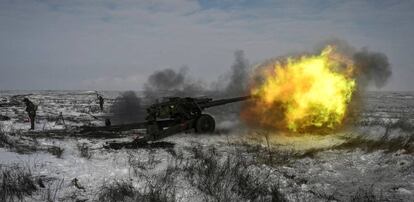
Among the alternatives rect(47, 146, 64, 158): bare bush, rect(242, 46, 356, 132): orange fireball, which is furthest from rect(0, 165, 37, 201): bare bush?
rect(242, 46, 356, 132): orange fireball

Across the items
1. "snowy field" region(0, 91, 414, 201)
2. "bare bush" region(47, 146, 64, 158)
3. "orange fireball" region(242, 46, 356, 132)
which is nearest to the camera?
"snowy field" region(0, 91, 414, 201)

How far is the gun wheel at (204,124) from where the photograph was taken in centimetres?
2109

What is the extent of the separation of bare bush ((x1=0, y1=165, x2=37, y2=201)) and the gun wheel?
11.6m

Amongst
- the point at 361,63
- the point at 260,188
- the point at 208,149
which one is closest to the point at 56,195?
the point at 260,188

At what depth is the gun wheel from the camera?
21.1m

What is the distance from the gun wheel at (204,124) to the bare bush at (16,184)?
38.1 ft

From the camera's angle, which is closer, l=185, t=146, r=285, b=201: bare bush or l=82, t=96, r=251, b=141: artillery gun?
l=185, t=146, r=285, b=201: bare bush

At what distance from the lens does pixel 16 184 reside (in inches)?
359

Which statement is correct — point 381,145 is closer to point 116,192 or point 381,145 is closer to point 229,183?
point 229,183

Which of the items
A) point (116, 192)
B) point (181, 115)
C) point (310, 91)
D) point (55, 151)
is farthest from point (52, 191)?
point (310, 91)

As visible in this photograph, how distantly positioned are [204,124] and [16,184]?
1275cm

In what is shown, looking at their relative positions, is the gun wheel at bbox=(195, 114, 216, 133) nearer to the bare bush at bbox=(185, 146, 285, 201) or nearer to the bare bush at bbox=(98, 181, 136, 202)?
the bare bush at bbox=(185, 146, 285, 201)

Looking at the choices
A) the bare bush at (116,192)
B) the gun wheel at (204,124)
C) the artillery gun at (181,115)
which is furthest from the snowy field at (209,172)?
the artillery gun at (181,115)

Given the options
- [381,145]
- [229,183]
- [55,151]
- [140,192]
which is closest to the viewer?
[140,192]
